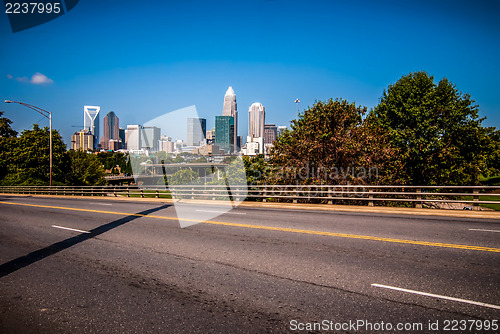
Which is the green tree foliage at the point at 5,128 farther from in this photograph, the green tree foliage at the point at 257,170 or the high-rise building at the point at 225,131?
the green tree foliage at the point at 257,170

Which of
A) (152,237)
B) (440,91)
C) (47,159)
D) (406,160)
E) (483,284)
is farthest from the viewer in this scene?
(47,159)

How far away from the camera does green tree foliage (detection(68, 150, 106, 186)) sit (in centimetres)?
6188

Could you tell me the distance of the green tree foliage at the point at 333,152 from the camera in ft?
75.3

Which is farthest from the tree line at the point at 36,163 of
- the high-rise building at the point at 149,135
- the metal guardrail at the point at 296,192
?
the high-rise building at the point at 149,135

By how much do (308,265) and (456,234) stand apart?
546 centimetres

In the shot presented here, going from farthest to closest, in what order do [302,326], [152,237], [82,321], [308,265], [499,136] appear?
[499,136]
[152,237]
[308,265]
[82,321]
[302,326]

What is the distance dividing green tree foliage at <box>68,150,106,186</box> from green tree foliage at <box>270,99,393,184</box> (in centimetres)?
5297

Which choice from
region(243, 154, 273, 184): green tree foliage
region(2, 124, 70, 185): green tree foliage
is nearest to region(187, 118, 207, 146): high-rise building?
region(243, 154, 273, 184): green tree foliage

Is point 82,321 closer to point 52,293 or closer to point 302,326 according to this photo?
point 52,293

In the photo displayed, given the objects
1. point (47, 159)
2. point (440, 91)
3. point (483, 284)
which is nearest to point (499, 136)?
point (440, 91)

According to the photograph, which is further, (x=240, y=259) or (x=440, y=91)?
(x=440, y=91)

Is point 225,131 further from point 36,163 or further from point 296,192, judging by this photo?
point 296,192

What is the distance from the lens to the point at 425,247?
23.2ft

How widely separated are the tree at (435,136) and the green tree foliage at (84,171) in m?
58.7
